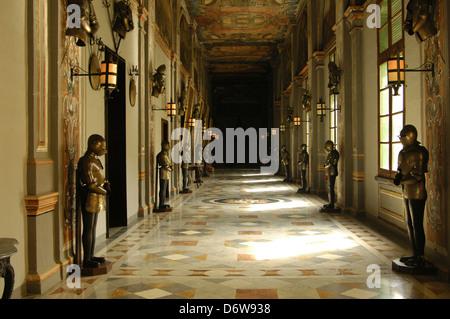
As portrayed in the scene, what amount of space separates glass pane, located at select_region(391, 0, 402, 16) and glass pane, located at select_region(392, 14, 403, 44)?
0.13 meters

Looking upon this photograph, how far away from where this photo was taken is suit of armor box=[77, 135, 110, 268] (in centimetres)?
497

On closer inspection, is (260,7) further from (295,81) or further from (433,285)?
(433,285)

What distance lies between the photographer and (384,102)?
8234mm

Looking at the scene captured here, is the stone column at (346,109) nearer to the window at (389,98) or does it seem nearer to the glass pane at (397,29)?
the window at (389,98)

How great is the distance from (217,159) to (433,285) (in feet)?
106

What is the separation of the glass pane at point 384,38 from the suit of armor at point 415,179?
3.55m

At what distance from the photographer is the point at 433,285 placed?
4.70m

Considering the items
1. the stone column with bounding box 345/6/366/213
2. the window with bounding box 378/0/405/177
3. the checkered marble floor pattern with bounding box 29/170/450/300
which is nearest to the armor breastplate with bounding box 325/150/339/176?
the stone column with bounding box 345/6/366/213

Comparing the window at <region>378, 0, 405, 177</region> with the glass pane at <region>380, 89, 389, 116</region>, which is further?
the glass pane at <region>380, 89, 389, 116</region>

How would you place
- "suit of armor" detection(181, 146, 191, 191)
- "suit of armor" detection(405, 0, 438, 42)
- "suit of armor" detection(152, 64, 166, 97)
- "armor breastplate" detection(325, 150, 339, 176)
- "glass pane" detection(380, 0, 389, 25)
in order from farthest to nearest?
"suit of armor" detection(181, 146, 191, 191)
"suit of armor" detection(152, 64, 166, 97)
"armor breastplate" detection(325, 150, 339, 176)
"glass pane" detection(380, 0, 389, 25)
"suit of armor" detection(405, 0, 438, 42)

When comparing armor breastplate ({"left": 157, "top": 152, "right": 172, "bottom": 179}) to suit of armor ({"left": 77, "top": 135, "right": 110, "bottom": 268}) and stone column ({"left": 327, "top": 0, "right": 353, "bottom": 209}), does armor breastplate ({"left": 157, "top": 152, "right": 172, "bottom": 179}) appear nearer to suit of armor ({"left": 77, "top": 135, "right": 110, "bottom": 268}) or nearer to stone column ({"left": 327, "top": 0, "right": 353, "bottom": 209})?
stone column ({"left": 327, "top": 0, "right": 353, "bottom": 209})

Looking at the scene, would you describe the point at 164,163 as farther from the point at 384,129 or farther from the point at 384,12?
the point at 384,12

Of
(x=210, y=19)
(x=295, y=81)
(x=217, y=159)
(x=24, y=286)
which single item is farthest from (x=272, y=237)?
(x=217, y=159)

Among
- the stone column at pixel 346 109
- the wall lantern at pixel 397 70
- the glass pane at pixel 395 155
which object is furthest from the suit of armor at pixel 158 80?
the wall lantern at pixel 397 70
